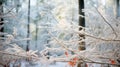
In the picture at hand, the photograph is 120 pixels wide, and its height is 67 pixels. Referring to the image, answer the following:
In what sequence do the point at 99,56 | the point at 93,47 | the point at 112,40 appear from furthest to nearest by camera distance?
the point at 93,47
the point at 99,56
the point at 112,40

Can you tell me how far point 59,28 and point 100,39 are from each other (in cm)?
61

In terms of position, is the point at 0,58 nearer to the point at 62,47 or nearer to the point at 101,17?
the point at 62,47

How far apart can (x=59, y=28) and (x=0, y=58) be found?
2683 mm

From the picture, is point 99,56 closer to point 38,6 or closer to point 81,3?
point 81,3

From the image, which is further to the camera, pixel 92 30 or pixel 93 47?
pixel 92 30

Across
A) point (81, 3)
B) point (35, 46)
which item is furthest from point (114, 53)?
point (35, 46)

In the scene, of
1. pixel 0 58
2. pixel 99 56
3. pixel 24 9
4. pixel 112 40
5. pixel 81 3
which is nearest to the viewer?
pixel 112 40

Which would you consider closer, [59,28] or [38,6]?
[59,28]

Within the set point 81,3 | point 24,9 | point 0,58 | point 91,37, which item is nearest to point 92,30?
point 91,37

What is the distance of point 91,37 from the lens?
288cm

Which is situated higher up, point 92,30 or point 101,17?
point 101,17

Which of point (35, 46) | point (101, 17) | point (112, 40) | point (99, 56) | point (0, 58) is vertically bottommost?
point (35, 46)

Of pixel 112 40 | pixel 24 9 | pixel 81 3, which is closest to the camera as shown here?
pixel 112 40

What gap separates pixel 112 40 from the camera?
2.76m
